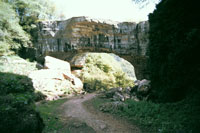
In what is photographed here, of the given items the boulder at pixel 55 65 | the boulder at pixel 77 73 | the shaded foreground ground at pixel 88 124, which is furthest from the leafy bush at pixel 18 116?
the boulder at pixel 77 73

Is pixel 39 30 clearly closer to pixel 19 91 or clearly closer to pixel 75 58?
pixel 75 58

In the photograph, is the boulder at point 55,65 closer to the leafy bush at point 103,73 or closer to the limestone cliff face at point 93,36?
the leafy bush at point 103,73

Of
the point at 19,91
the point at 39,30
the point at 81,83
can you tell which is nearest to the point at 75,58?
the point at 81,83

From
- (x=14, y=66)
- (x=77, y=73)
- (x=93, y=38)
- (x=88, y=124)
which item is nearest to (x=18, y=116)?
(x=88, y=124)

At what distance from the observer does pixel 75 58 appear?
16562 millimetres

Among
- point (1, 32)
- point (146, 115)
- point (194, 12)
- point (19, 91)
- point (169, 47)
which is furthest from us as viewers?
point (1, 32)

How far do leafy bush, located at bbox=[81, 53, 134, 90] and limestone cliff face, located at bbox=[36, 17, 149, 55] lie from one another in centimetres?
127

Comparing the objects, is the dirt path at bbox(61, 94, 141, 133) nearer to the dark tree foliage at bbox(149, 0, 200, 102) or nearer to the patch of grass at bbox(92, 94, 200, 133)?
the patch of grass at bbox(92, 94, 200, 133)

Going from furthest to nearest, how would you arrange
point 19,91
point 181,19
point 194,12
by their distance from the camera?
point 181,19 < point 194,12 < point 19,91

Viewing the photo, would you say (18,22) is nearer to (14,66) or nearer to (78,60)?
(14,66)

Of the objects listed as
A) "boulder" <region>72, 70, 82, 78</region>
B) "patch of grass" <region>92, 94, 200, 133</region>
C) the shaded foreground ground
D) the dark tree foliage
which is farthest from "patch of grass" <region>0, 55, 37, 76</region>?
the dark tree foliage

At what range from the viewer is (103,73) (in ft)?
49.4

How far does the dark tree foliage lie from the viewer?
4625 millimetres

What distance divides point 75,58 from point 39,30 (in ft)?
20.1
